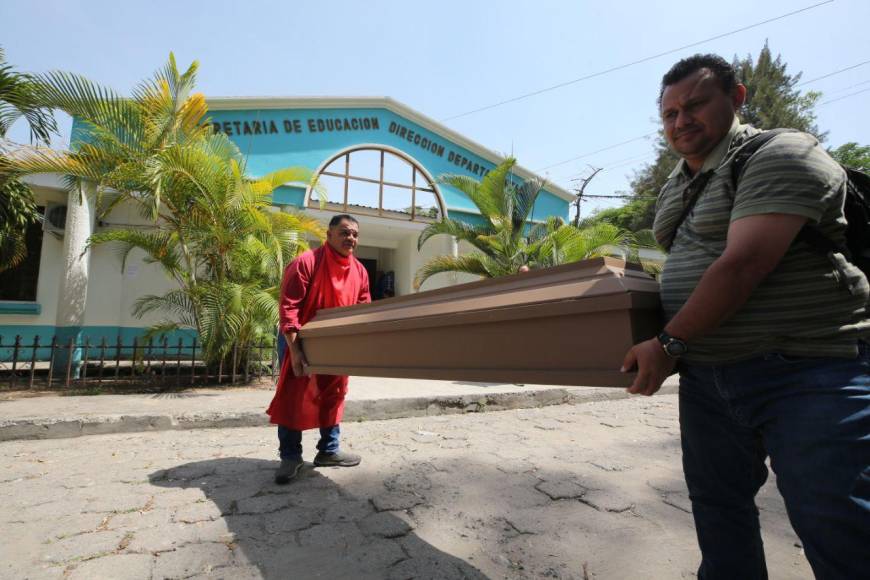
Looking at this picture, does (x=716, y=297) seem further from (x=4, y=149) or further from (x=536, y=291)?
(x=4, y=149)

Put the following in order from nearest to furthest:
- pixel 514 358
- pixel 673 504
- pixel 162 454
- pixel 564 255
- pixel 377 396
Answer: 1. pixel 514 358
2. pixel 673 504
3. pixel 162 454
4. pixel 377 396
5. pixel 564 255

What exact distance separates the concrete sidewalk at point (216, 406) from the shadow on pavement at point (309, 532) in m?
1.46

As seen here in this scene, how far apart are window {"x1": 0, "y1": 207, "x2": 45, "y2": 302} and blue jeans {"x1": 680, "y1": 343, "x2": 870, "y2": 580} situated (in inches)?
427

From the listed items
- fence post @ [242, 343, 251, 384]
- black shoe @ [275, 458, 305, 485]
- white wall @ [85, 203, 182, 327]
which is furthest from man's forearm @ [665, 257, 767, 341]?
white wall @ [85, 203, 182, 327]

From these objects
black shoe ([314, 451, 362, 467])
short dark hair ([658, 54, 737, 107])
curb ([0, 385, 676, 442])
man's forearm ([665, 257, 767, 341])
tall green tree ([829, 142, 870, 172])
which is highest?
tall green tree ([829, 142, 870, 172])

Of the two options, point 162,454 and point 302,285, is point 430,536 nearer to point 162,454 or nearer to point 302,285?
point 302,285

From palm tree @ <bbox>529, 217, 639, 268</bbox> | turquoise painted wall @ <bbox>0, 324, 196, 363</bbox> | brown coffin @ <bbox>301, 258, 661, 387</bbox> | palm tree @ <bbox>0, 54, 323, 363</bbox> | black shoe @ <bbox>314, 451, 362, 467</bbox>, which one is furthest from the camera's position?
turquoise painted wall @ <bbox>0, 324, 196, 363</bbox>

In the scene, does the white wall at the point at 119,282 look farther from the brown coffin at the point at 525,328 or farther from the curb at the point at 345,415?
the brown coffin at the point at 525,328

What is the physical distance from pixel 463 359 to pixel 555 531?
1169mm

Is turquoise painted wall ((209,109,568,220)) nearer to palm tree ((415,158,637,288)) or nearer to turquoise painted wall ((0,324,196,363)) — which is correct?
palm tree ((415,158,637,288))

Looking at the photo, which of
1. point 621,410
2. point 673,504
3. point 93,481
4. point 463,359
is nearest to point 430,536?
point 463,359

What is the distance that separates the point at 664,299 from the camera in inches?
52.2

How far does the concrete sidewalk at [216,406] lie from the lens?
403cm

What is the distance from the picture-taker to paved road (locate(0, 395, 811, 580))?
6.20 ft
